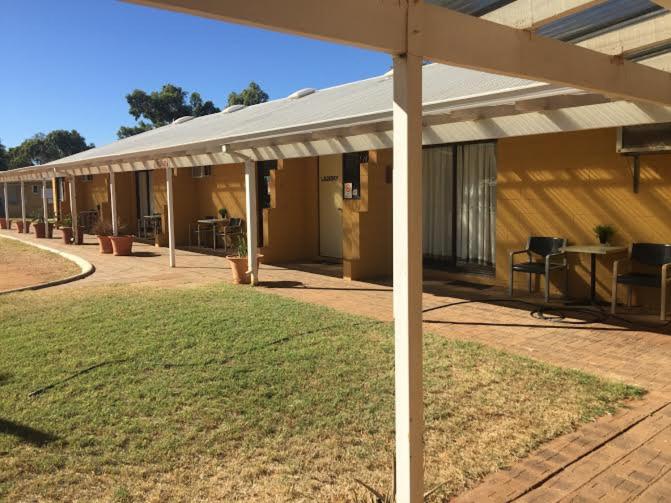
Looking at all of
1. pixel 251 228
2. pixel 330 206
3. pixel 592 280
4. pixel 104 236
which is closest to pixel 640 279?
pixel 592 280

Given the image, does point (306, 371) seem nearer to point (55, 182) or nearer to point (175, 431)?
point (175, 431)

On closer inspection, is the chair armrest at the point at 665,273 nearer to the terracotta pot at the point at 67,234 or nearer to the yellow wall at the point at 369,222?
the yellow wall at the point at 369,222

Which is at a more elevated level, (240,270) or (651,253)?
(651,253)

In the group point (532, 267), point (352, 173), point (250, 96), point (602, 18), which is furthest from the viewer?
point (250, 96)

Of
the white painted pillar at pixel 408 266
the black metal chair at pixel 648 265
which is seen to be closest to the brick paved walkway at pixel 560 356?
the black metal chair at pixel 648 265

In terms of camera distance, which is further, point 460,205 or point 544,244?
point 460,205

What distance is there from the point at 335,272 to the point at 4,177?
64.3ft

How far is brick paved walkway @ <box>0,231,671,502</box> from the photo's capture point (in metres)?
3.06

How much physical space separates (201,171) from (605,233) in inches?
473

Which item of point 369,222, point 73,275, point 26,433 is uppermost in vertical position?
point 369,222

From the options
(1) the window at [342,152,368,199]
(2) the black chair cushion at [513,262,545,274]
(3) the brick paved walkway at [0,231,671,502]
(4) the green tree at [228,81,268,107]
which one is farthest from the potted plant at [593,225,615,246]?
(4) the green tree at [228,81,268,107]

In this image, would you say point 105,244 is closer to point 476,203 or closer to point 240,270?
point 240,270

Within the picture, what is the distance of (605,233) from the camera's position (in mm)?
7496

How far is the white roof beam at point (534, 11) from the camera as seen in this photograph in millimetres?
2938
